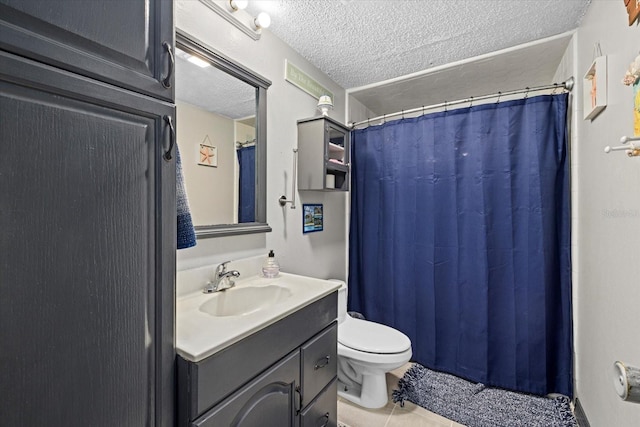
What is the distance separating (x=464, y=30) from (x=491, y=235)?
129cm

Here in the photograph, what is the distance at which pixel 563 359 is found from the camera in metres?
1.75

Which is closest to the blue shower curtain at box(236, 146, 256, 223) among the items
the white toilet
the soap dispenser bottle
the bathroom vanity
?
the soap dispenser bottle

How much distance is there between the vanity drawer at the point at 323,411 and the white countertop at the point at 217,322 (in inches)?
17.3

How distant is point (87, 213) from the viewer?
57cm

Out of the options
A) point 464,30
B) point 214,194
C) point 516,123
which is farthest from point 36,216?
point 516,123

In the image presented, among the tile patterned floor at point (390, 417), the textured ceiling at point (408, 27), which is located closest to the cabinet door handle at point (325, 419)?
the tile patterned floor at point (390, 417)

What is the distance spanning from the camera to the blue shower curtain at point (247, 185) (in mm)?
1538

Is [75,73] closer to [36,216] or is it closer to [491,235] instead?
[36,216]

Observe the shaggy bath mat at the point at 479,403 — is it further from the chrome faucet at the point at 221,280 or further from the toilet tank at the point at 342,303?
the chrome faucet at the point at 221,280

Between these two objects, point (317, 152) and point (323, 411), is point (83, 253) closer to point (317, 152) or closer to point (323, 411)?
point (323, 411)

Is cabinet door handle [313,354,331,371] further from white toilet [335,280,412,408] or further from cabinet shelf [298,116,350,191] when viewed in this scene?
cabinet shelf [298,116,350,191]

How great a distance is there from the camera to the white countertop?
0.76 metres

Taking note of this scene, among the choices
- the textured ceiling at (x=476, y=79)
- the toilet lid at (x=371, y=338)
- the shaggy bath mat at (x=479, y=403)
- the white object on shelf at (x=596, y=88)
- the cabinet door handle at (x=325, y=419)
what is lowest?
the shaggy bath mat at (x=479, y=403)

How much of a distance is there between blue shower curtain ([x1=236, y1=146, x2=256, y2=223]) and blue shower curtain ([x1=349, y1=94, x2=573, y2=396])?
1.11m
